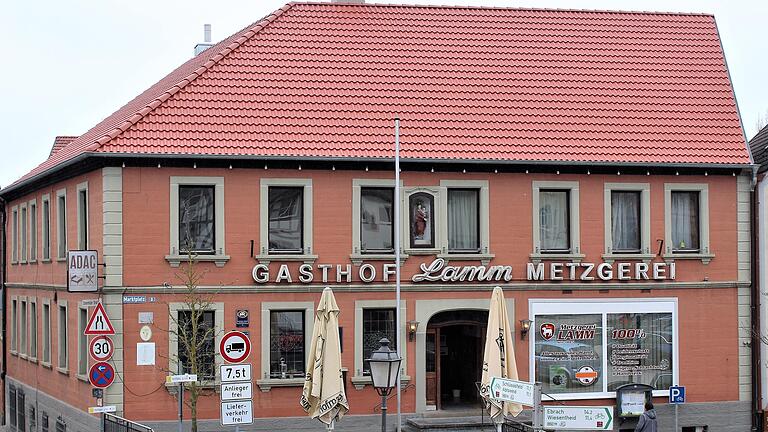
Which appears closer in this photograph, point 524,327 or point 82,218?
point 524,327

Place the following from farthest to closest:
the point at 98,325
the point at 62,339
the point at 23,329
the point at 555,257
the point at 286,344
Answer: the point at 23,329 → the point at 62,339 → the point at 555,257 → the point at 286,344 → the point at 98,325

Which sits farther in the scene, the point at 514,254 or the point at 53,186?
the point at 53,186

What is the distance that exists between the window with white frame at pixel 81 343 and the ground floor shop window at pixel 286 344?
486 cm

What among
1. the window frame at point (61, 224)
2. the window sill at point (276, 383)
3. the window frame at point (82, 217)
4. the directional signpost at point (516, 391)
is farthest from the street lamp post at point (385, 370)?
the window frame at point (61, 224)

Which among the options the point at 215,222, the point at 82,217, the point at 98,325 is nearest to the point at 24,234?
the point at 82,217

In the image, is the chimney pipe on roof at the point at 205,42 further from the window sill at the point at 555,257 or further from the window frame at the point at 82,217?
the window sill at the point at 555,257

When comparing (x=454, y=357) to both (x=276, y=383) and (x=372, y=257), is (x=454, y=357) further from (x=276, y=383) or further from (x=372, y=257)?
(x=276, y=383)

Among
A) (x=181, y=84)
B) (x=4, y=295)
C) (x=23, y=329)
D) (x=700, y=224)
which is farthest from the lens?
(x=4, y=295)

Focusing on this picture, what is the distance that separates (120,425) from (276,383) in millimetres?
5163

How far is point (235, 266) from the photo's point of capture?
3097cm

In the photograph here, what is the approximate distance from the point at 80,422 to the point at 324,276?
6993mm

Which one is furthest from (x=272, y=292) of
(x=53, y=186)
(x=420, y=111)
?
(x=53, y=186)

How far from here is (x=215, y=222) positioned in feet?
101

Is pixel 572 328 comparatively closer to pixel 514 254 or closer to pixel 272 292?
pixel 514 254
